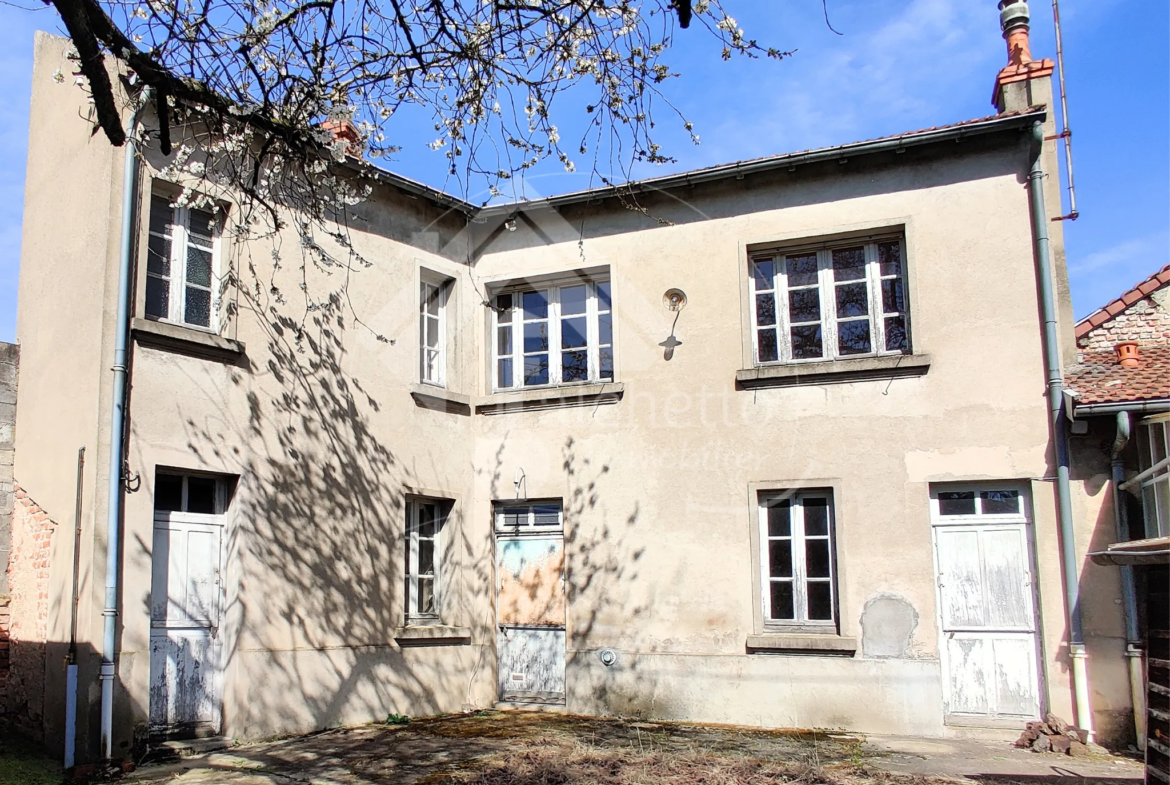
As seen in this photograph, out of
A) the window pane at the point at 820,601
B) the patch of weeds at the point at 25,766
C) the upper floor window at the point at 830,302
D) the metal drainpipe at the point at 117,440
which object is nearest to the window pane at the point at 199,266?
the metal drainpipe at the point at 117,440

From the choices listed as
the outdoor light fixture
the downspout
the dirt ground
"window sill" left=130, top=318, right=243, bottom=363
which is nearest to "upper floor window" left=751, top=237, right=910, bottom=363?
the outdoor light fixture

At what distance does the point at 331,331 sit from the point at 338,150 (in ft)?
12.7

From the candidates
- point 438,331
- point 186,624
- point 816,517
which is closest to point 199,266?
point 438,331

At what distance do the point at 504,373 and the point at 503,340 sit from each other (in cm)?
43

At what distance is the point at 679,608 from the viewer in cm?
1105

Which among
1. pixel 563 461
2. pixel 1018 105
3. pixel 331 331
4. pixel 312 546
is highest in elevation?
pixel 1018 105

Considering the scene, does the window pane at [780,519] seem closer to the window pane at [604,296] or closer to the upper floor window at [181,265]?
the window pane at [604,296]

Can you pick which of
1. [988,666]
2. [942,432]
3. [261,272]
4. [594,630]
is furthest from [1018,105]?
[261,272]

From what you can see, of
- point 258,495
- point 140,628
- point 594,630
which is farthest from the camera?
point 594,630

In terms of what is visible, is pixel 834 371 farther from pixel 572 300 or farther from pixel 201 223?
pixel 201 223

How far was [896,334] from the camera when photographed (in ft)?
35.7

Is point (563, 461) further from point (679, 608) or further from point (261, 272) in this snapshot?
point (261, 272)

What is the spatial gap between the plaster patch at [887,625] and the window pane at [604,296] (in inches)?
180

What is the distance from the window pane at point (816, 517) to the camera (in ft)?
35.3
